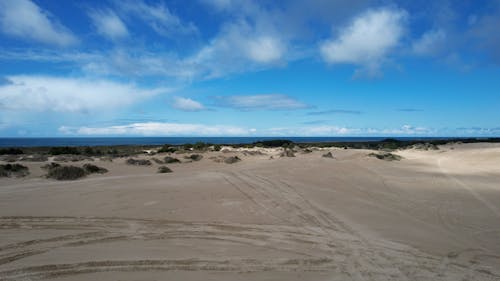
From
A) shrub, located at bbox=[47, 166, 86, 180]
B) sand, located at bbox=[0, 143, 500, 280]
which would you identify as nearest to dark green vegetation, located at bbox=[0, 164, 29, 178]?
shrub, located at bbox=[47, 166, 86, 180]

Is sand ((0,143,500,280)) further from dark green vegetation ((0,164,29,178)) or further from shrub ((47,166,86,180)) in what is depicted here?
dark green vegetation ((0,164,29,178))

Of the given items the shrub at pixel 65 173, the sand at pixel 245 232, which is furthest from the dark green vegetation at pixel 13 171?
the sand at pixel 245 232

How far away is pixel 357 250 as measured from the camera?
5.77 m

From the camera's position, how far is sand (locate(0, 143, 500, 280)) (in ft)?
15.9

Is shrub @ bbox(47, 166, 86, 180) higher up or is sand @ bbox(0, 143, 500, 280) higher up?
shrub @ bbox(47, 166, 86, 180)

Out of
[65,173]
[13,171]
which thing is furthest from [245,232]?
[13,171]

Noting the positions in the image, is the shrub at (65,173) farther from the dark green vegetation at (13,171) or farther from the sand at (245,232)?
the dark green vegetation at (13,171)

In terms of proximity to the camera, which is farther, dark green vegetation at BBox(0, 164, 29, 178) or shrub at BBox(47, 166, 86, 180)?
dark green vegetation at BBox(0, 164, 29, 178)

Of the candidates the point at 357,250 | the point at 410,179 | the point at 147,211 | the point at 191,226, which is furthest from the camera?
the point at 410,179

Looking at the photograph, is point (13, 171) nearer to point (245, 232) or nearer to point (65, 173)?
point (65, 173)

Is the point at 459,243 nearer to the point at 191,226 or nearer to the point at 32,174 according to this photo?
the point at 191,226

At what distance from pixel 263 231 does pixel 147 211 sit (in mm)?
3127

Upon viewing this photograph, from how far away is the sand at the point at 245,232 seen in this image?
15.9ft

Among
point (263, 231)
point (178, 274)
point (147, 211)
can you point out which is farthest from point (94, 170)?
point (178, 274)
